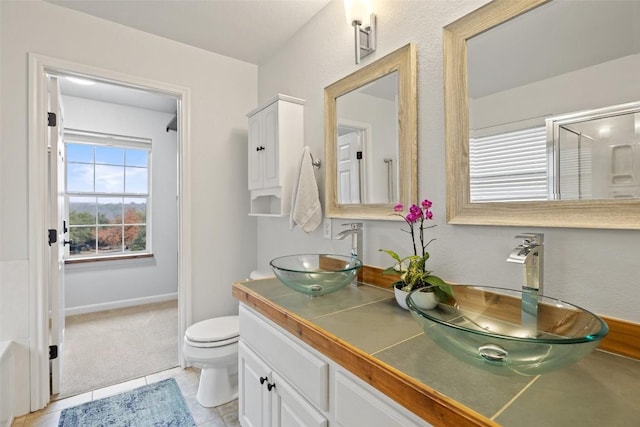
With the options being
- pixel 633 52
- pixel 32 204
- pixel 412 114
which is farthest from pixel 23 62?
pixel 633 52

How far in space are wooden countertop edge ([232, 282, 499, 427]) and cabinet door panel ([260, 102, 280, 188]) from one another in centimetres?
112

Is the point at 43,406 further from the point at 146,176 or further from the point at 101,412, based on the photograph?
the point at 146,176

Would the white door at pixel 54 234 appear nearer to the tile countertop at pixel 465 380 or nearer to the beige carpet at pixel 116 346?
the beige carpet at pixel 116 346

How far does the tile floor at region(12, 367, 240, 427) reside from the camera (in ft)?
5.61

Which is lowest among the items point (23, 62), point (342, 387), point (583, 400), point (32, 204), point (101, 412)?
point (101, 412)

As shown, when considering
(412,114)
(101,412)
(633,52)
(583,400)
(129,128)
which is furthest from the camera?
(129,128)

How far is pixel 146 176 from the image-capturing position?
388 centimetres

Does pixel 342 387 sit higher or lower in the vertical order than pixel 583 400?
lower

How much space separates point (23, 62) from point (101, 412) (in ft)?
6.89

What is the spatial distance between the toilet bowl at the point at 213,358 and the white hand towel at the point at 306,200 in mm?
845

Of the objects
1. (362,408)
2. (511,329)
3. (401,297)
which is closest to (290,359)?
(362,408)

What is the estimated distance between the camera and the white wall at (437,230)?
2.75 feet

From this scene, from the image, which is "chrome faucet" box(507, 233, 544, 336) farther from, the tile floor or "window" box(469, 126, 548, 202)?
the tile floor

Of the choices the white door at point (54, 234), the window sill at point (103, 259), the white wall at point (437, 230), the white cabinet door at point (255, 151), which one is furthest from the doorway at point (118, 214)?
the white wall at point (437, 230)
